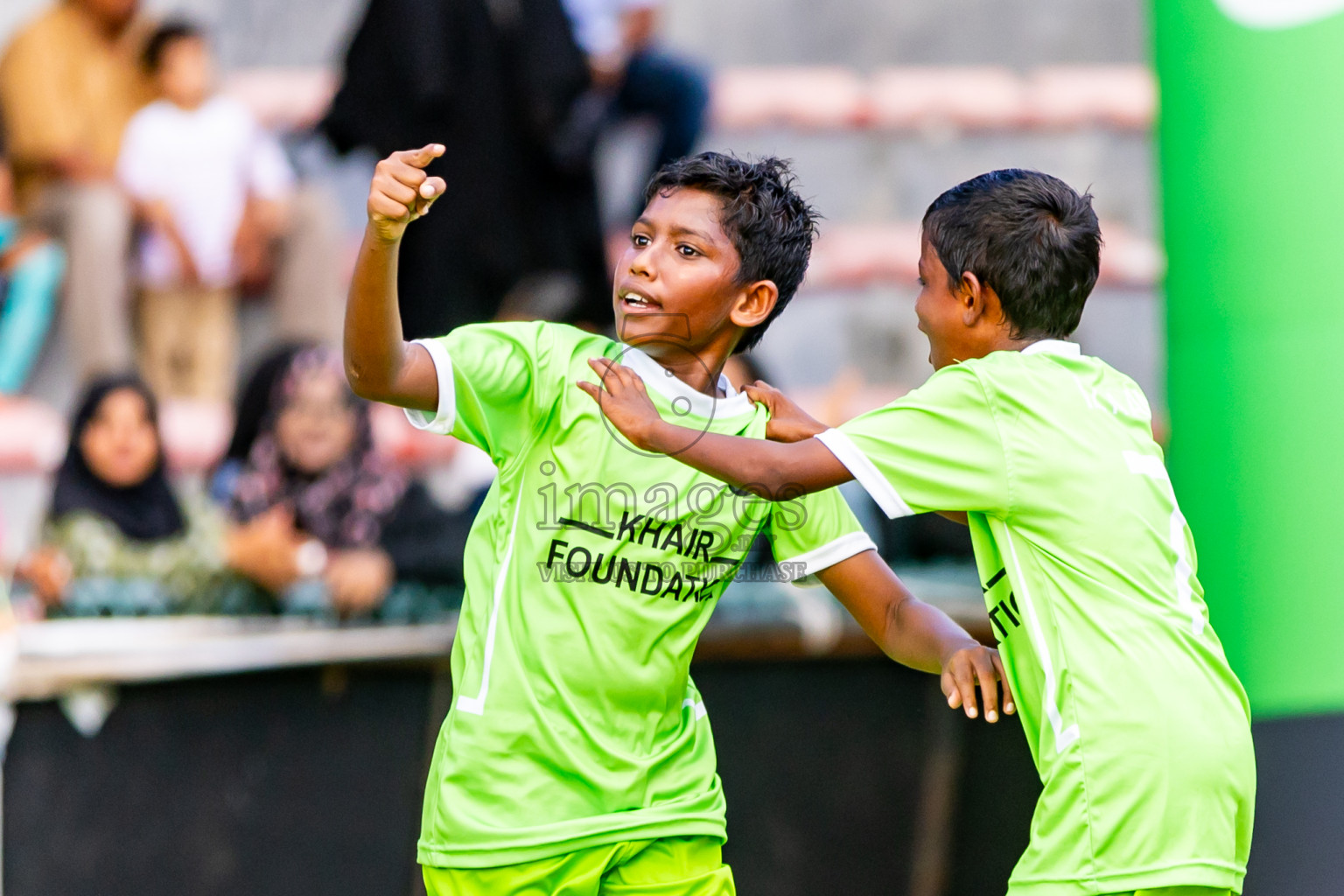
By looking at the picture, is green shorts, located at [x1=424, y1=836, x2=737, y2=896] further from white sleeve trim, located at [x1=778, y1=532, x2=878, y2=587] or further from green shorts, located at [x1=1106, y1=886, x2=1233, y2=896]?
green shorts, located at [x1=1106, y1=886, x2=1233, y2=896]

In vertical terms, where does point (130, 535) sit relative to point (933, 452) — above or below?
below

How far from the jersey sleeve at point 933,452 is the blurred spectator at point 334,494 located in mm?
2586

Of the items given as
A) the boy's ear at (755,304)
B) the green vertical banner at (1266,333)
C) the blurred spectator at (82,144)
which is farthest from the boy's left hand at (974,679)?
the blurred spectator at (82,144)

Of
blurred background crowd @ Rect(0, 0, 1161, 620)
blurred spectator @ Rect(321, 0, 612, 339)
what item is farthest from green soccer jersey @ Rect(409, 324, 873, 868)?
blurred spectator @ Rect(321, 0, 612, 339)

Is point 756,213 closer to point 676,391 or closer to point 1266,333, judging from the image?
point 676,391

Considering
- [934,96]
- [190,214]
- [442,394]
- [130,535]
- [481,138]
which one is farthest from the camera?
[934,96]

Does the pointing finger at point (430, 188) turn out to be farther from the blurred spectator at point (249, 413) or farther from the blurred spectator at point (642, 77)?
the blurred spectator at point (642, 77)

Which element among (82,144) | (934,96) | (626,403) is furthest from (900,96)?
(626,403)

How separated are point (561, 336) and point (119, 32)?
3.37 m

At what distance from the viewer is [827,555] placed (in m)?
2.18

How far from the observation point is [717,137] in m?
5.12

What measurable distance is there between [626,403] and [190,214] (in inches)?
133

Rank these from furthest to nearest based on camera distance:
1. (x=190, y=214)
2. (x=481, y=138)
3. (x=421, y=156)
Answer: (x=481, y=138), (x=190, y=214), (x=421, y=156)

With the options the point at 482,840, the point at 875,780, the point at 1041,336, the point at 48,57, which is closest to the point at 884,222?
the point at 875,780
